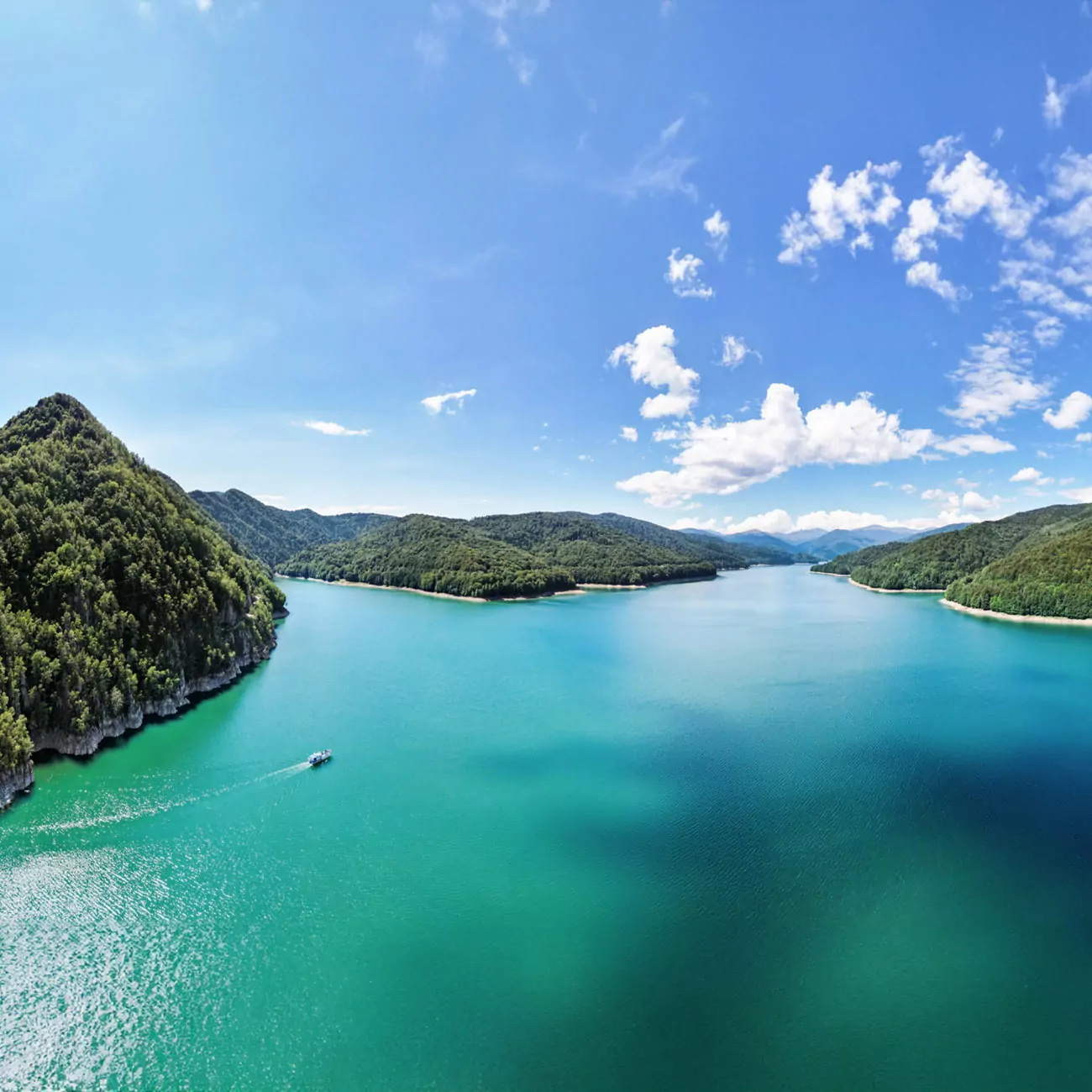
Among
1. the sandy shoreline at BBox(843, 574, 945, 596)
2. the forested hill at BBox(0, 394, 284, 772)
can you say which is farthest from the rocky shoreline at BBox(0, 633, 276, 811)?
the sandy shoreline at BBox(843, 574, 945, 596)

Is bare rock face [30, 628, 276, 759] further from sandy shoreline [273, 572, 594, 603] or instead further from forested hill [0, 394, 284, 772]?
sandy shoreline [273, 572, 594, 603]

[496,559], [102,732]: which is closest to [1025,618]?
[496,559]

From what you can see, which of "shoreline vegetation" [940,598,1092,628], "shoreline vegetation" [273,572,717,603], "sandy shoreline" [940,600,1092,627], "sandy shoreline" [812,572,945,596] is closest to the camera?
"shoreline vegetation" [940,598,1092,628]

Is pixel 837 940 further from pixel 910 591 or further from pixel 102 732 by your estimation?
pixel 910 591

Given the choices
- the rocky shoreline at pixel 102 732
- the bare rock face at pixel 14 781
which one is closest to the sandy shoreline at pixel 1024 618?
the rocky shoreline at pixel 102 732

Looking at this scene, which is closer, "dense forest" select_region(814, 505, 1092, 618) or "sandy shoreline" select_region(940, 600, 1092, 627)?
"sandy shoreline" select_region(940, 600, 1092, 627)

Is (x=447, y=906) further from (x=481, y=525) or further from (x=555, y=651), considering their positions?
(x=481, y=525)

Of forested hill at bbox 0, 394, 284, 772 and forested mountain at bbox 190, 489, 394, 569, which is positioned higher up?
forested mountain at bbox 190, 489, 394, 569
